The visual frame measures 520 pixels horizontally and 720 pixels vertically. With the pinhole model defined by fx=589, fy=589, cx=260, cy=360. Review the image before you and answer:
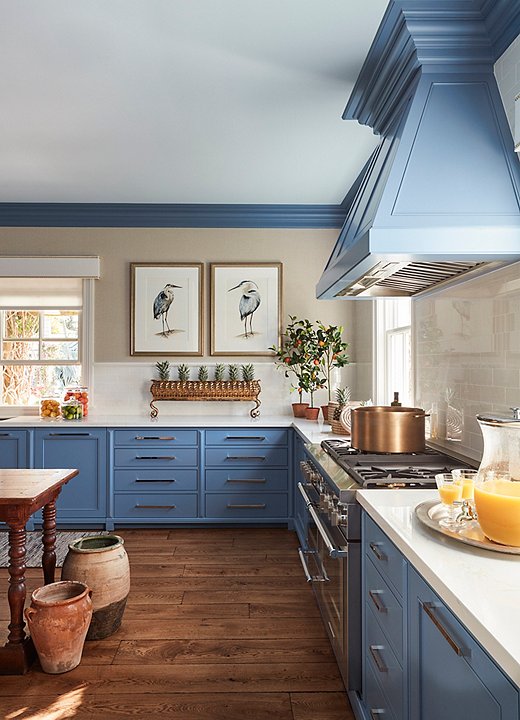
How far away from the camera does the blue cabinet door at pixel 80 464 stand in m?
4.59

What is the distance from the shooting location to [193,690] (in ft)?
7.89

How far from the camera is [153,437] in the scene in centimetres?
460

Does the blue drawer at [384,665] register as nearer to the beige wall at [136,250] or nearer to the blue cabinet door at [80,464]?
the blue cabinet door at [80,464]

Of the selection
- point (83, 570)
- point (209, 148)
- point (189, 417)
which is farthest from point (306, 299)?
point (83, 570)

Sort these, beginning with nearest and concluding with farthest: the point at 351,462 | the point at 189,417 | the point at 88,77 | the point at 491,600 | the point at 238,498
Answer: the point at 491,600 < the point at 351,462 < the point at 88,77 < the point at 238,498 < the point at 189,417

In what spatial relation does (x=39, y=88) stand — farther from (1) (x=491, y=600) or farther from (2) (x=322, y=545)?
(1) (x=491, y=600)

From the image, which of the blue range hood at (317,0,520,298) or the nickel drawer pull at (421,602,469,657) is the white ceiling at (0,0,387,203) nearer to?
the blue range hood at (317,0,520,298)

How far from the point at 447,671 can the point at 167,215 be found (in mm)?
4498

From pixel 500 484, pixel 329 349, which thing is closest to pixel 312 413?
pixel 329 349

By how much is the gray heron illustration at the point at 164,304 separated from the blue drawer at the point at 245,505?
60.6 inches

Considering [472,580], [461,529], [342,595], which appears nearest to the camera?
[472,580]

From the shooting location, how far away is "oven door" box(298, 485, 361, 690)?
2176mm

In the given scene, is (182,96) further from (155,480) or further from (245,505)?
(245,505)

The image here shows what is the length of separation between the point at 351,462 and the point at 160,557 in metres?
1.93
